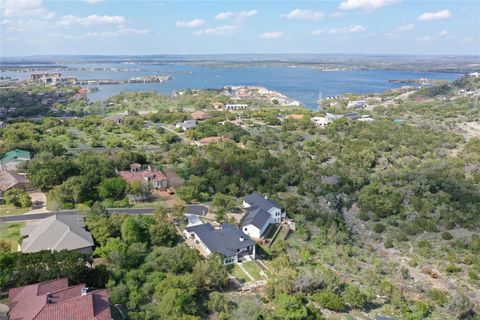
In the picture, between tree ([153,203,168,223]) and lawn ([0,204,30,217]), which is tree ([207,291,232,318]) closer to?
tree ([153,203,168,223])

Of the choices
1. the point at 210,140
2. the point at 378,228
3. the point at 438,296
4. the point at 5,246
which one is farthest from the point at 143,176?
the point at 438,296

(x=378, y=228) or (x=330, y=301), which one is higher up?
(x=330, y=301)

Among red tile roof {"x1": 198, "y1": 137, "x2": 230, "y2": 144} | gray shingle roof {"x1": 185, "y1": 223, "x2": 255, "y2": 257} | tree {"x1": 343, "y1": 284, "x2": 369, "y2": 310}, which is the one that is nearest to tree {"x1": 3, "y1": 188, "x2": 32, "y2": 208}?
gray shingle roof {"x1": 185, "y1": 223, "x2": 255, "y2": 257}

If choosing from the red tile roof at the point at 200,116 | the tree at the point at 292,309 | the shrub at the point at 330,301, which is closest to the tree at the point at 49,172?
the tree at the point at 292,309

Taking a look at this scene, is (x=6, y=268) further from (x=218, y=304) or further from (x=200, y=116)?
(x=200, y=116)

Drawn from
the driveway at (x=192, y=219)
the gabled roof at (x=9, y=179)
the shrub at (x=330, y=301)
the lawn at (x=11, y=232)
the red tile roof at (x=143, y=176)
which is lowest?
the shrub at (x=330, y=301)

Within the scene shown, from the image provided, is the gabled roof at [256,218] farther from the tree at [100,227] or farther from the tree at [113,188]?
the tree at [113,188]
